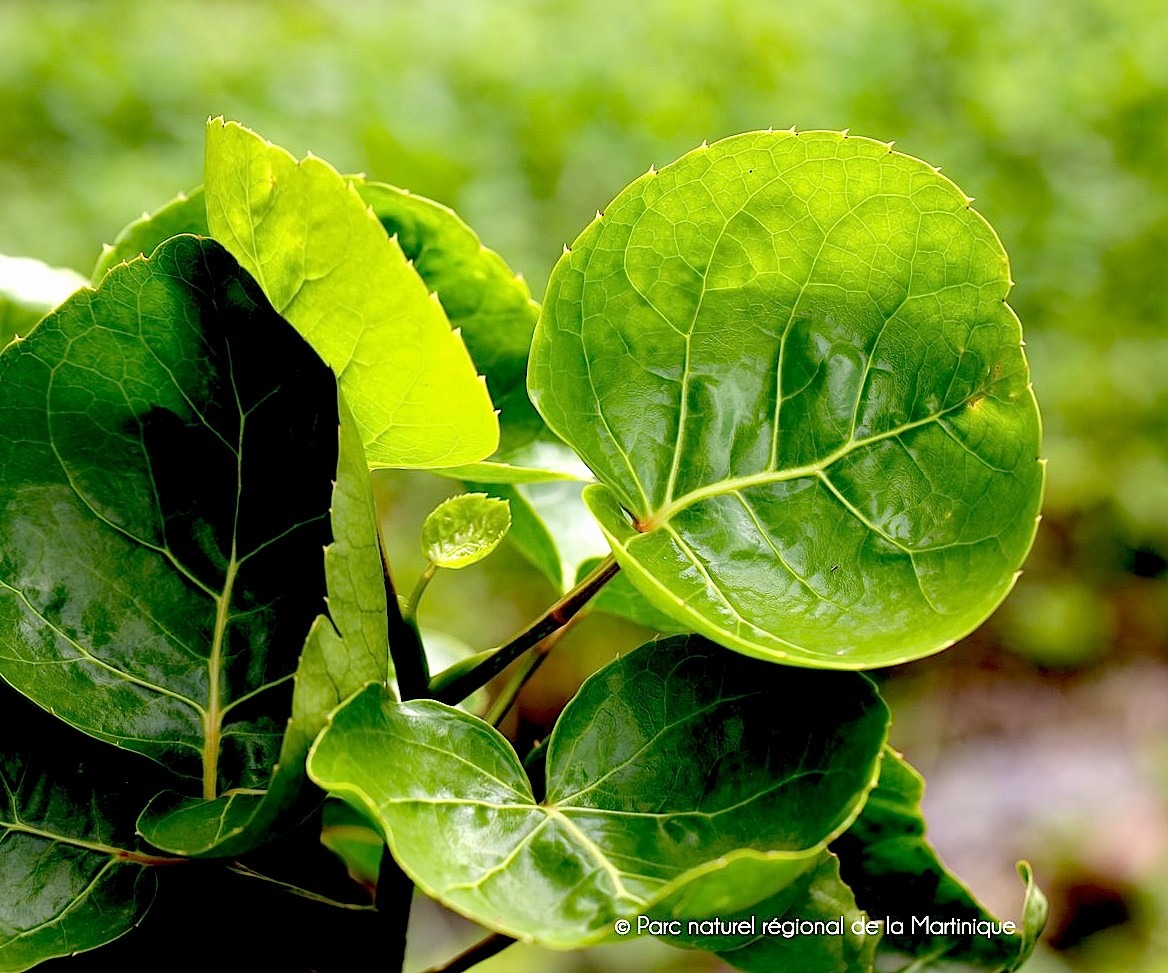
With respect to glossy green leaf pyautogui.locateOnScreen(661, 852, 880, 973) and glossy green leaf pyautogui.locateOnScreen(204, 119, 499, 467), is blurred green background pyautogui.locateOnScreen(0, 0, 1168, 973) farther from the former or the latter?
glossy green leaf pyautogui.locateOnScreen(204, 119, 499, 467)

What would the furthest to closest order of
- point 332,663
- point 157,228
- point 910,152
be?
point 910,152 < point 157,228 < point 332,663

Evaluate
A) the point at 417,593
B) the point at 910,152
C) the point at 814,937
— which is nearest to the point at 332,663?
the point at 417,593

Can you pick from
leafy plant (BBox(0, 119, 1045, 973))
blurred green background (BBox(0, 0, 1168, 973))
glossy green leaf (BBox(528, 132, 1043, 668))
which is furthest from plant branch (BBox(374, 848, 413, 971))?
blurred green background (BBox(0, 0, 1168, 973))

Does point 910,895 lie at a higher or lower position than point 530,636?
lower

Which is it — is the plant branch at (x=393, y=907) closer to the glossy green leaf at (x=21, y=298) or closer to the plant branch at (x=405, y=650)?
the plant branch at (x=405, y=650)

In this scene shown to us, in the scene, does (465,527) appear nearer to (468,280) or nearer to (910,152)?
(468,280)

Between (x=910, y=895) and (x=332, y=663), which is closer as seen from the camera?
(x=332, y=663)

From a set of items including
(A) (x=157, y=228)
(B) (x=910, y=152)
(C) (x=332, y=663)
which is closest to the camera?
(C) (x=332, y=663)

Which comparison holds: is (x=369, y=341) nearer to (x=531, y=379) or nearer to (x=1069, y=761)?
(x=531, y=379)
